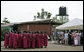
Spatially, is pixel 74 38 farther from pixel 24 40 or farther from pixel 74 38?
pixel 24 40

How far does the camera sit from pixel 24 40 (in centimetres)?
1680

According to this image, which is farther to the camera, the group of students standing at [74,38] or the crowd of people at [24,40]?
the group of students standing at [74,38]

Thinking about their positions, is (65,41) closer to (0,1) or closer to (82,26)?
(82,26)

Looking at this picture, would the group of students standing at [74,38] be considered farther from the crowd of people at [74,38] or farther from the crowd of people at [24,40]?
the crowd of people at [24,40]

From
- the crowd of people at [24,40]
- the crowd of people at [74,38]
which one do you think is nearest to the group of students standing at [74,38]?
the crowd of people at [74,38]

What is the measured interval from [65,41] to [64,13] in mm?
20817

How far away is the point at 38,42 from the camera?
57.0ft

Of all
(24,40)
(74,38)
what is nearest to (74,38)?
(74,38)

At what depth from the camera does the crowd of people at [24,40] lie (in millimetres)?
16812

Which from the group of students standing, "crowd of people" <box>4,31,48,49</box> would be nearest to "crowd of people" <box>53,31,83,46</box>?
the group of students standing

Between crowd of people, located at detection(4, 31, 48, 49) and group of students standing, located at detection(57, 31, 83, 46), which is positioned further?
group of students standing, located at detection(57, 31, 83, 46)

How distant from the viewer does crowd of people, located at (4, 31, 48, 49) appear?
1681 cm

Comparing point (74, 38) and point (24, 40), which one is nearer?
point (24, 40)

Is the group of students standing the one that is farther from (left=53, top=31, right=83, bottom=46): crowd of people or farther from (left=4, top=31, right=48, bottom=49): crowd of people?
(left=4, top=31, right=48, bottom=49): crowd of people
